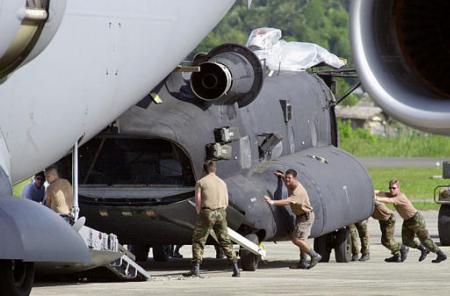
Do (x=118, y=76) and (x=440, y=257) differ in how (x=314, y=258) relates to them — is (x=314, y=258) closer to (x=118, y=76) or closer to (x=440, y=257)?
(x=440, y=257)

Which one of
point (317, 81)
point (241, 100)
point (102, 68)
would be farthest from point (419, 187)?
point (102, 68)

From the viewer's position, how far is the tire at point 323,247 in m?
21.8

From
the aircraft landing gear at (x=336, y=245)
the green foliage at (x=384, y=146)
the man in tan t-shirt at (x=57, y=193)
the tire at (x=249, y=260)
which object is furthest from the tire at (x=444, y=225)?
the green foliage at (x=384, y=146)

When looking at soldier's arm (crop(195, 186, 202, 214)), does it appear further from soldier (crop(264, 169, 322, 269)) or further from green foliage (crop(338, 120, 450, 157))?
green foliage (crop(338, 120, 450, 157))

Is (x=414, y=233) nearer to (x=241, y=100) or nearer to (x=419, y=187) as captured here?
(x=241, y=100)

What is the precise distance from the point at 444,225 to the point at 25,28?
17.2m

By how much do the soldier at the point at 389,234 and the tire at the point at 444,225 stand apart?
2798 millimetres

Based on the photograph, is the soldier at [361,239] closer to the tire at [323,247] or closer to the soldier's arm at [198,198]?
the tire at [323,247]

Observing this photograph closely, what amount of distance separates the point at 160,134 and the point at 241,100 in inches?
44.7

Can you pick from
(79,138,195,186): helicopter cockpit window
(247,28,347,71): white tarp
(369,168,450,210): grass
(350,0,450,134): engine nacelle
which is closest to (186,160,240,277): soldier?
(79,138,195,186): helicopter cockpit window

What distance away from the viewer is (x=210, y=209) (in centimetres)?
1806

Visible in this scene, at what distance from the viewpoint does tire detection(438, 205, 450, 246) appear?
24.6m

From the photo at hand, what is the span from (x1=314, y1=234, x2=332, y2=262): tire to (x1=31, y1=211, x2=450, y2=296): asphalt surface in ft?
1.04

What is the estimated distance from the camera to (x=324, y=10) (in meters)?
114
